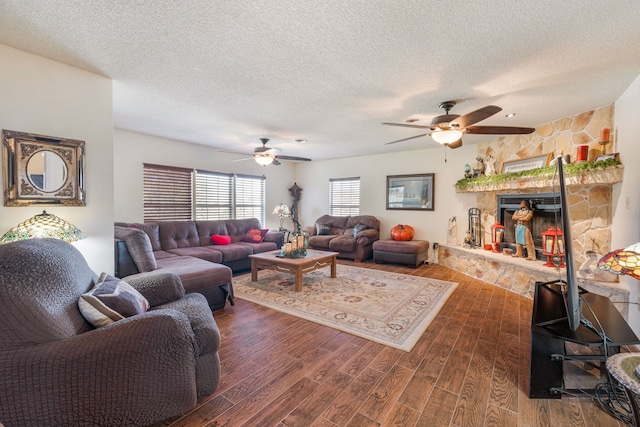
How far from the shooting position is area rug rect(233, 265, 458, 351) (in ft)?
9.16

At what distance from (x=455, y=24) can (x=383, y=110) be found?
170 cm

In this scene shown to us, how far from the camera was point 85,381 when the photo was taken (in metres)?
1.28

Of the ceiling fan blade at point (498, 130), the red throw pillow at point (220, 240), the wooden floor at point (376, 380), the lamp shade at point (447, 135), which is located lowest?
the wooden floor at point (376, 380)

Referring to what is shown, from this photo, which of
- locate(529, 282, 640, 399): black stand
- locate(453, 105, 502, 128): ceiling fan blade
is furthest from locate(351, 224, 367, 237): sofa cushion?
locate(529, 282, 640, 399): black stand

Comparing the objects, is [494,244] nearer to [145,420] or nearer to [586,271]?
[586,271]

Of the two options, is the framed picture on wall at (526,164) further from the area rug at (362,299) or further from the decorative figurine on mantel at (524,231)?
the area rug at (362,299)

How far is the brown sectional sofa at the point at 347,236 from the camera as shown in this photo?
6.10 meters

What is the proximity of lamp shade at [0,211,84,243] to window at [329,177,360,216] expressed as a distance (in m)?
5.77

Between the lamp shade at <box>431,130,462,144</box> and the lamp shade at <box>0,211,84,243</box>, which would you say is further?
the lamp shade at <box>431,130,462,144</box>

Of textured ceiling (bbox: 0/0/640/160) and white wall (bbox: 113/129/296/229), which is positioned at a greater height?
textured ceiling (bbox: 0/0/640/160)

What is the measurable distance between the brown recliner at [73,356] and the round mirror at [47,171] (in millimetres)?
1086

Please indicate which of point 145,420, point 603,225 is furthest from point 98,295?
point 603,225

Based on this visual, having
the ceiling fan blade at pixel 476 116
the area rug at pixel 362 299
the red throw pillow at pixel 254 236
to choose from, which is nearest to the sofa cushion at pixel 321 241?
the red throw pillow at pixel 254 236

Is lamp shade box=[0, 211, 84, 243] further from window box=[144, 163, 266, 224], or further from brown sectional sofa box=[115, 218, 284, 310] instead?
window box=[144, 163, 266, 224]
